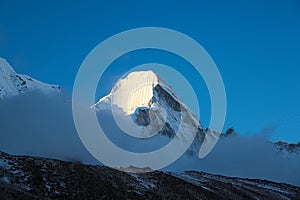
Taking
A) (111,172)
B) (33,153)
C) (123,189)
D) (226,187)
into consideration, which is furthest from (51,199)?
Answer: (33,153)

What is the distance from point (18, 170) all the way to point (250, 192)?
1458 inches

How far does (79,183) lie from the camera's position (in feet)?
139

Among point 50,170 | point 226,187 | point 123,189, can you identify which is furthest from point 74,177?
point 226,187

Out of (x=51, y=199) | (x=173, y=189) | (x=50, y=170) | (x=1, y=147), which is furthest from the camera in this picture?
(x=1, y=147)

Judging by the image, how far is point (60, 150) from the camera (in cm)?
19725

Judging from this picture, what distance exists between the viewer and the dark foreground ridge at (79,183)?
37250 mm

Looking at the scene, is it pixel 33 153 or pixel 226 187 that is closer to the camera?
pixel 226 187

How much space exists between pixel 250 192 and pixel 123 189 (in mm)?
26668

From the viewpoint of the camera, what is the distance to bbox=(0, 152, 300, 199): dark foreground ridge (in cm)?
3725

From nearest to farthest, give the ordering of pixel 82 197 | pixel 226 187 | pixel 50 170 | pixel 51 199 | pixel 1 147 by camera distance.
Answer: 1. pixel 51 199
2. pixel 82 197
3. pixel 50 170
4. pixel 226 187
5. pixel 1 147

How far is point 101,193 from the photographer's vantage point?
41375mm

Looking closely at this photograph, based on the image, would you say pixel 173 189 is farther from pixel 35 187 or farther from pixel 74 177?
pixel 35 187

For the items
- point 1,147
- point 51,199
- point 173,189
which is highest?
point 1,147

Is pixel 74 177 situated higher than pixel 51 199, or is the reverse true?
pixel 74 177
